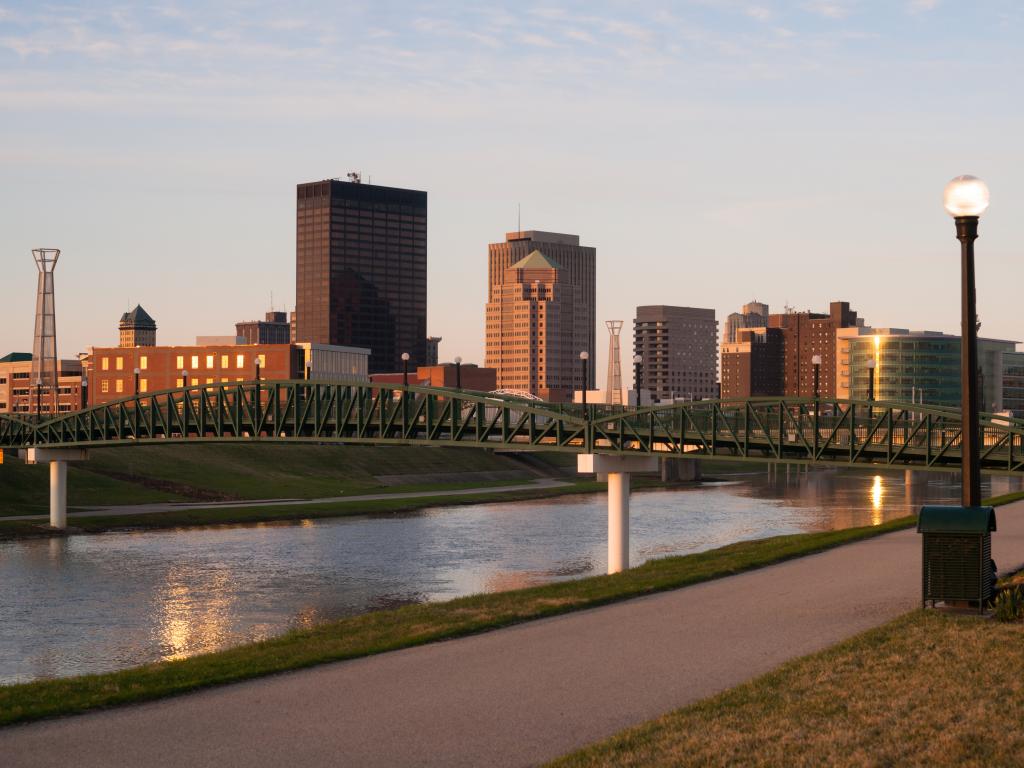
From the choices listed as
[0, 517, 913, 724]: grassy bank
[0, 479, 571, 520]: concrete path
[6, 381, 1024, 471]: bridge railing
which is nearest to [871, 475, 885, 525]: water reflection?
[6, 381, 1024, 471]: bridge railing

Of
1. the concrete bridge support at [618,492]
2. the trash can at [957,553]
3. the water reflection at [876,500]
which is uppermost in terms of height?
the trash can at [957,553]

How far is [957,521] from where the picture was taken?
21.2 metres

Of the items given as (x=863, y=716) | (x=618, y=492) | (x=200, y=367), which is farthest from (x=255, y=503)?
Answer: (x=200, y=367)

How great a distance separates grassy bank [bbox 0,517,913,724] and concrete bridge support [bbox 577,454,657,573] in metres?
17.8

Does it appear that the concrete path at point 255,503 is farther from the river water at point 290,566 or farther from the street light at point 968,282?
the street light at point 968,282

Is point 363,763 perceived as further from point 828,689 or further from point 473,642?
point 473,642

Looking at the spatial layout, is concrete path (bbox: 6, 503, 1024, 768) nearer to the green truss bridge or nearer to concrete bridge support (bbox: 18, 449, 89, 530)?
the green truss bridge

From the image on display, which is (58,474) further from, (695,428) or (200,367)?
(200,367)

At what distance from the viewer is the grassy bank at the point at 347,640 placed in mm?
18078

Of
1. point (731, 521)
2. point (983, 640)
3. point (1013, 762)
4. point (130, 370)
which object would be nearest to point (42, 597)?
point (983, 640)

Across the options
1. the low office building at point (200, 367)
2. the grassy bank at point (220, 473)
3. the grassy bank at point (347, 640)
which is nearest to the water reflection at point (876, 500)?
the grassy bank at point (347, 640)

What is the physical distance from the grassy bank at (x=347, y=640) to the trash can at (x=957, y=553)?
754 centimetres

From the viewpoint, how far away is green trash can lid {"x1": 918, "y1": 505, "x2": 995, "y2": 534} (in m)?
21.1

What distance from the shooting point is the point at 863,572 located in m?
30.8
